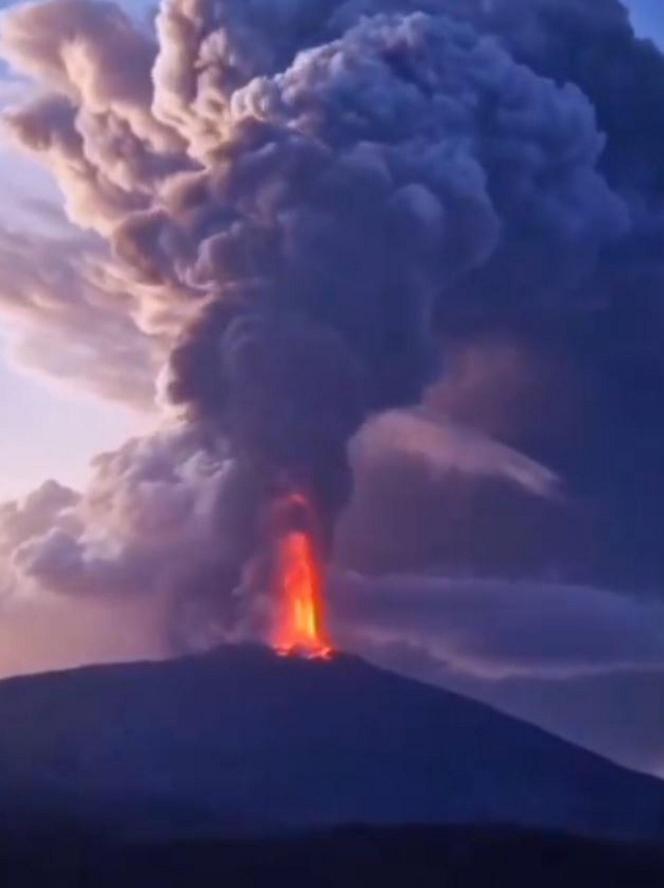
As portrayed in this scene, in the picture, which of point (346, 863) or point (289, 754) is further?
point (289, 754)

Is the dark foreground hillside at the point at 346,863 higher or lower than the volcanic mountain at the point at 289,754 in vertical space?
lower

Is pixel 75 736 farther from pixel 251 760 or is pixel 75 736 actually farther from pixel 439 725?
pixel 439 725

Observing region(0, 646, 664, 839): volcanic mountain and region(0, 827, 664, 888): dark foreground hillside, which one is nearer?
region(0, 827, 664, 888): dark foreground hillside

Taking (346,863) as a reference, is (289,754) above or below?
above

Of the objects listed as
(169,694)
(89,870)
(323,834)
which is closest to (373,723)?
(169,694)

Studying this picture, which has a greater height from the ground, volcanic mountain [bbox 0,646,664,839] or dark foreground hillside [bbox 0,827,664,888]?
volcanic mountain [bbox 0,646,664,839]
